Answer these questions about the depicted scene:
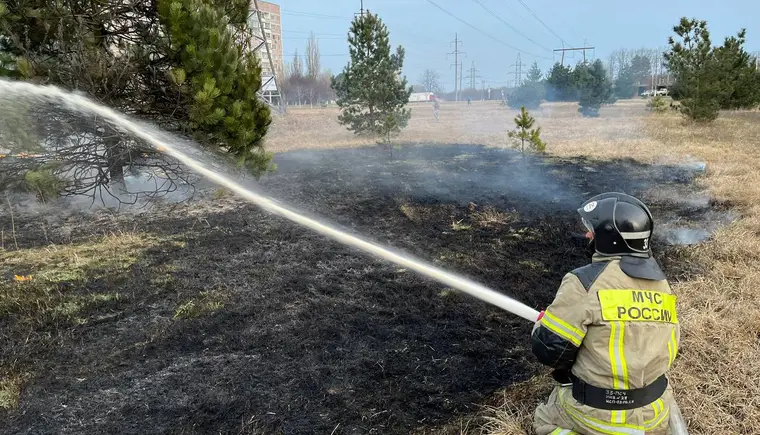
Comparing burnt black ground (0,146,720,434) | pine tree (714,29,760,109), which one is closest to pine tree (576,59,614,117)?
pine tree (714,29,760,109)

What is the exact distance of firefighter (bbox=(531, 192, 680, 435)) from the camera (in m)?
2.02

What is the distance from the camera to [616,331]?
201 centimetres

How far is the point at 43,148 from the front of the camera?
671cm

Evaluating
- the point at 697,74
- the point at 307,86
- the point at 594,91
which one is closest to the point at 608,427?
the point at 697,74

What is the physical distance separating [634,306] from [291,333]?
289 cm

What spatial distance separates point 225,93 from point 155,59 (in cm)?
127

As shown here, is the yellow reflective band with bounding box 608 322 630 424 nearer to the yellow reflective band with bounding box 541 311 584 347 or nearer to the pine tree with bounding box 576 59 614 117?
the yellow reflective band with bounding box 541 311 584 347

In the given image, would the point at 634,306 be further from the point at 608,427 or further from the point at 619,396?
the point at 608,427

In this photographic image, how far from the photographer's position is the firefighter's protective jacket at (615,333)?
201cm

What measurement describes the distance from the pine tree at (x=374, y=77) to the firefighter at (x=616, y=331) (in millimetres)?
15669

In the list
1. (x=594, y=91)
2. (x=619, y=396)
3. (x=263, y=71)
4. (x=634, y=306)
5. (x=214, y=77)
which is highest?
(x=263, y=71)

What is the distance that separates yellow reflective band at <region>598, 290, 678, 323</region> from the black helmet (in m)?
0.19

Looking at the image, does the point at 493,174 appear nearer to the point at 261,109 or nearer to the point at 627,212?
the point at 261,109

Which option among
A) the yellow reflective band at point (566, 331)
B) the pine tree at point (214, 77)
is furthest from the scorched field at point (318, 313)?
the pine tree at point (214, 77)
